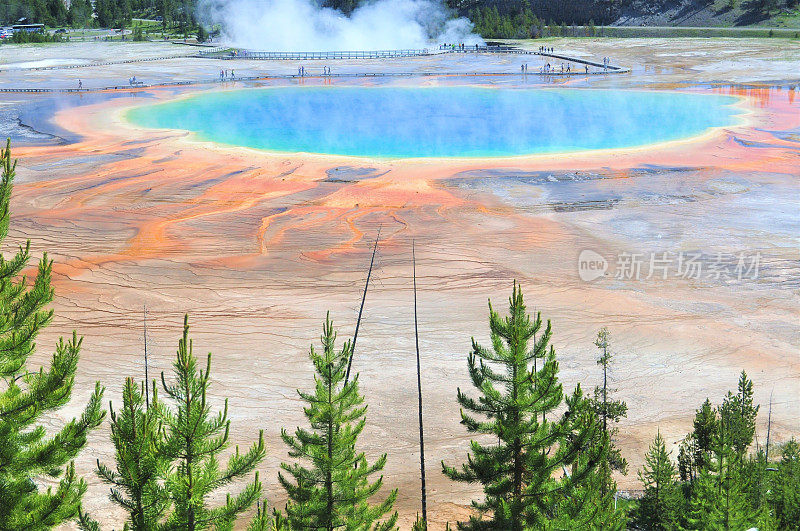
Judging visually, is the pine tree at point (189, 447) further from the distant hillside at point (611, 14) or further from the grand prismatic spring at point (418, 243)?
the distant hillside at point (611, 14)

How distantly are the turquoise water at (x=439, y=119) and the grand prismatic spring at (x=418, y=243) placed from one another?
31 centimetres

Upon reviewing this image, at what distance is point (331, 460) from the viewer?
33.4ft

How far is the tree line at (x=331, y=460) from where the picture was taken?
7.97 m

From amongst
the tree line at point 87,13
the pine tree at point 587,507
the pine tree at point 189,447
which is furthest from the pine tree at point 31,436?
the tree line at point 87,13

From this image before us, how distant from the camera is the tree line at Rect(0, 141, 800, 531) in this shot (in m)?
7.97

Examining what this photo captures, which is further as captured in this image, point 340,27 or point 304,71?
point 340,27

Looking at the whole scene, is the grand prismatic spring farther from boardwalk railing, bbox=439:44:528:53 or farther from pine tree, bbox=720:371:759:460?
boardwalk railing, bbox=439:44:528:53

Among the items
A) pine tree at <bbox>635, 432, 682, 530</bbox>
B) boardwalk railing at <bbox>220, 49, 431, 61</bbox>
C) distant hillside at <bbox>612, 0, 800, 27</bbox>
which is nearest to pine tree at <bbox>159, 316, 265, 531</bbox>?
pine tree at <bbox>635, 432, 682, 530</bbox>

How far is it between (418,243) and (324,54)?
6521 cm

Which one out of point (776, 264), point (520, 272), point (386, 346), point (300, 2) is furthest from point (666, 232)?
point (300, 2)

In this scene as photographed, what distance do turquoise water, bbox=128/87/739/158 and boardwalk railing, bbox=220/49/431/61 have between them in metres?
24.1

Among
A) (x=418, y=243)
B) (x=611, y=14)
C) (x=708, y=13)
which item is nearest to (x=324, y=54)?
(x=611, y=14)

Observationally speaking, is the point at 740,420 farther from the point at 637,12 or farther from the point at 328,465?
the point at 637,12

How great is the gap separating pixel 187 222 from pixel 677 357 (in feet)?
51.9
